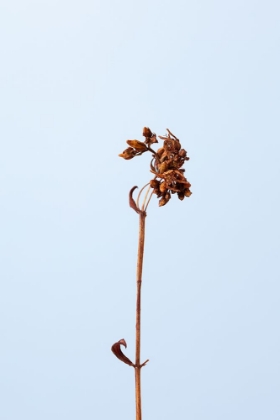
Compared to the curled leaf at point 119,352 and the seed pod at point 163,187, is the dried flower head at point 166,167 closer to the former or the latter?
the seed pod at point 163,187

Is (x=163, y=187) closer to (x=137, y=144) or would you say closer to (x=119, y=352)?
(x=137, y=144)

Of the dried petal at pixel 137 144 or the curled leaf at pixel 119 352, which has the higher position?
the dried petal at pixel 137 144

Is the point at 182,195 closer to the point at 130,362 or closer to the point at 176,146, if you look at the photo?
the point at 176,146

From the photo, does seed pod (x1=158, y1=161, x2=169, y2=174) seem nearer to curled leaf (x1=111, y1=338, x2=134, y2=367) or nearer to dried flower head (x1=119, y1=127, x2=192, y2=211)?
dried flower head (x1=119, y1=127, x2=192, y2=211)

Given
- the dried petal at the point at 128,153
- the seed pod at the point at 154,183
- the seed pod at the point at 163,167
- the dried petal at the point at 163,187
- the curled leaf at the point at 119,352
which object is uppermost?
the dried petal at the point at 128,153

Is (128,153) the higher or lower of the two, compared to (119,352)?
higher

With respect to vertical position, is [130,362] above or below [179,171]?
below

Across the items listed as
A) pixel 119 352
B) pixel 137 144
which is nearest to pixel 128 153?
pixel 137 144

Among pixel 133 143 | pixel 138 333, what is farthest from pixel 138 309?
pixel 133 143
